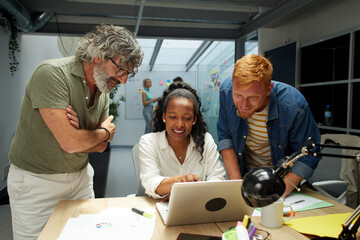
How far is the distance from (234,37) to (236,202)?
11.5 feet

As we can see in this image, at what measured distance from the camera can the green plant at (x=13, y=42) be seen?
339 centimetres

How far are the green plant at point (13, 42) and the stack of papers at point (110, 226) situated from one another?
3.11 m

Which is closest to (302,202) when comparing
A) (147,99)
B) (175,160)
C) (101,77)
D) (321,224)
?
(321,224)

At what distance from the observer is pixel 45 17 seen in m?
3.64

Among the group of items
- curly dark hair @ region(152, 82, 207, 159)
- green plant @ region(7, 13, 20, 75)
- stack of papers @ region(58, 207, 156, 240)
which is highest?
green plant @ region(7, 13, 20, 75)

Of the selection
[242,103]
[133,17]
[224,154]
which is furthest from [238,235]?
[133,17]

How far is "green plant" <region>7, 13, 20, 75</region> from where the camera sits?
3.39m

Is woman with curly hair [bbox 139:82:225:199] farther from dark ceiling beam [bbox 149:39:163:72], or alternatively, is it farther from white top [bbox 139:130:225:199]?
dark ceiling beam [bbox 149:39:163:72]

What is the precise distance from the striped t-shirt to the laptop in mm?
591

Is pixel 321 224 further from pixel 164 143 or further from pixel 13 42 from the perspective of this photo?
pixel 13 42

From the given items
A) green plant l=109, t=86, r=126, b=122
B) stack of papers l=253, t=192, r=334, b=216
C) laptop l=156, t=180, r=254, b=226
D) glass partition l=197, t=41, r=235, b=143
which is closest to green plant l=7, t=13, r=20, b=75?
green plant l=109, t=86, r=126, b=122

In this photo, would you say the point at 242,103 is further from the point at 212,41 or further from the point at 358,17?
the point at 212,41

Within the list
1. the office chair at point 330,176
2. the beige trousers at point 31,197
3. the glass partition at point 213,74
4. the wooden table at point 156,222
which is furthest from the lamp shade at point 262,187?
the glass partition at point 213,74

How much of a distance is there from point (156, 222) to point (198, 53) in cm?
382
